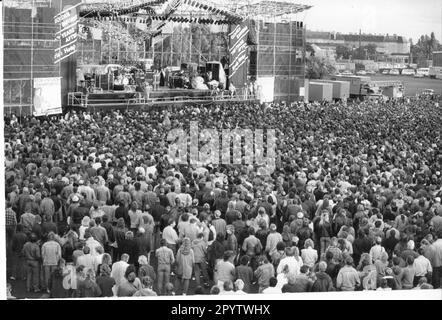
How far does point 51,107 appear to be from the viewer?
765 inches

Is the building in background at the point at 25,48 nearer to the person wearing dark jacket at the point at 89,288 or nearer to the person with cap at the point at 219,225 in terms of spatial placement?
the person with cap at the point at 219,225

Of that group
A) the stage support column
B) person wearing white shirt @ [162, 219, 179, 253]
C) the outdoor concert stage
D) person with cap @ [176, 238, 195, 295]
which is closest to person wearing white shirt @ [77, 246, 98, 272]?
person with cap @ [176, 238, 195, 295]

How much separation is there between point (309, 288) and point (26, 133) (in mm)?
8387

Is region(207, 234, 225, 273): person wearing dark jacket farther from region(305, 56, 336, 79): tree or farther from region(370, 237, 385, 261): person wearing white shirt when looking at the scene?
region(305, 56, 336, 79): tree

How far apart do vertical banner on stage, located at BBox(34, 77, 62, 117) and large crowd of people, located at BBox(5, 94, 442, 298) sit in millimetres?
4212

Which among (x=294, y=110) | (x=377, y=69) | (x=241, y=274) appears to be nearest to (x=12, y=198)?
(x=241, y=274)

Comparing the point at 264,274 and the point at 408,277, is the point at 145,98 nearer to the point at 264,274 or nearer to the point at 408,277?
the point at 264,274

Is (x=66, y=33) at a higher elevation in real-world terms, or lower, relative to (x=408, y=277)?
higher

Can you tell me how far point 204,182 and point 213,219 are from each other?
1.83 meters

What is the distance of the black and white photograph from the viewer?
771 cm

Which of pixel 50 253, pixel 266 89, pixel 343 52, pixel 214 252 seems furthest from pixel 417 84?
pixel 50 253

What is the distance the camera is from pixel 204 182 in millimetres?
10930

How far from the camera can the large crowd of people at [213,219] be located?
7.71 metres
